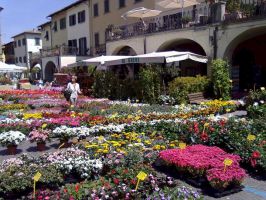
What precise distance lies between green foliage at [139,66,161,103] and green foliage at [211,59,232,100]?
9.12 ft

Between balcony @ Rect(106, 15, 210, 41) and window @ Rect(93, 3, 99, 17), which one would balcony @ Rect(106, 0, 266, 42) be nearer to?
balcony @ Rect(106, 15, 210, 41)

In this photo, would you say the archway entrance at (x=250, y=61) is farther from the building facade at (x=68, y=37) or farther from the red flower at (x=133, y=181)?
the building facade at (x=68, y=37)

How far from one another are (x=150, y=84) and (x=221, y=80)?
349 cm

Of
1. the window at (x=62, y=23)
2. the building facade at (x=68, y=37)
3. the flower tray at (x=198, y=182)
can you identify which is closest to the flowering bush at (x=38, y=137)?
the flower tray at (x=198, y=182)

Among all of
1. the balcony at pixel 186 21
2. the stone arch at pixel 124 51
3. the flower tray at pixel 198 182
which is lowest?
the flower tray at pixel 198 182

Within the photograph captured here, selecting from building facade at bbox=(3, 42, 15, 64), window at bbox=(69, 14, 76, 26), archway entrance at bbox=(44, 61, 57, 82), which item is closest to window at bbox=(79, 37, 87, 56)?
window at bbox=(69, 14, 76, 26)

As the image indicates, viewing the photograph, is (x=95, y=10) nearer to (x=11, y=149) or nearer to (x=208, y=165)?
(x=11, y=149)

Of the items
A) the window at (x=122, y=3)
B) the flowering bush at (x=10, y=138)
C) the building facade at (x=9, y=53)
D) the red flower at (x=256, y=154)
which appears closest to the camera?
the red flower at (x=256, y=154)

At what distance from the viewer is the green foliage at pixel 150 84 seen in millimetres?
17766

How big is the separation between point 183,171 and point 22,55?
6610 cm

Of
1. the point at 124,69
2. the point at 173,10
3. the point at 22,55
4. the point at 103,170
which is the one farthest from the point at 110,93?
the point at 22,55

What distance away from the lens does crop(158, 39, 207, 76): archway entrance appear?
75.0ft

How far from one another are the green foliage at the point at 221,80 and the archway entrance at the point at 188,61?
512 cm

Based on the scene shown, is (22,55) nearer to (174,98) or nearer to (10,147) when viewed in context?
(174,98)
